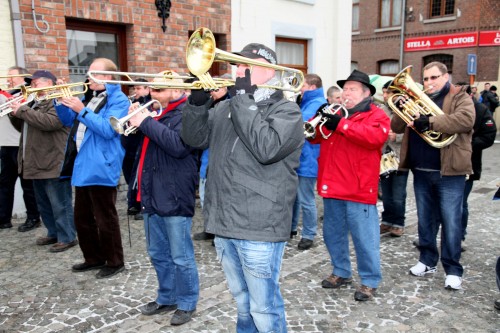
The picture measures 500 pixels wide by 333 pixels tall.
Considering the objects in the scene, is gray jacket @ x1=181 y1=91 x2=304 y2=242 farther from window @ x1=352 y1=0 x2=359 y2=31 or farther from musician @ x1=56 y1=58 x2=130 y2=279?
window @ x1=352 y1=0 x2=359 y2=31

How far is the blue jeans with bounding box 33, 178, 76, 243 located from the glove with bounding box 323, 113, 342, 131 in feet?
10.0

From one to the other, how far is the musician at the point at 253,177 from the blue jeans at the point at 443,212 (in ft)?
6.52

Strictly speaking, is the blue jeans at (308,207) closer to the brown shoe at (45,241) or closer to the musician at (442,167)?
the musician at (442,167)

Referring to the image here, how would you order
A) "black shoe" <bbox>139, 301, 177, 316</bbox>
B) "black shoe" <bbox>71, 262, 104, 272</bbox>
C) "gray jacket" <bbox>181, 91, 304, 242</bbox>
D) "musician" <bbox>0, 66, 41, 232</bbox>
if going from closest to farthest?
"gray jacket" <bbox>181, 91, 304, 242</bbox> → "black shoe" <bbox>139, 301, 177, 316</bbox> → "black shoe" <bbox>71, 262, 104, 272</bbox> → "musician" <bbox>0, 66, 41, 232</bbox>

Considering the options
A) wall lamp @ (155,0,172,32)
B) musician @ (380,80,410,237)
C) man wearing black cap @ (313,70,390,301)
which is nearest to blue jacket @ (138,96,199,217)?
man wearing black cap @ (313,70,390,301)

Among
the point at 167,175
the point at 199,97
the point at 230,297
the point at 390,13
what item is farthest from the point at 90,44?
the point at 390,13

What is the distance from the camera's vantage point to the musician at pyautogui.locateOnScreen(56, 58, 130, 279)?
3887 millimetres

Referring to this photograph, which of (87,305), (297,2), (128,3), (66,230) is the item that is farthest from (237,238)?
(297,2)

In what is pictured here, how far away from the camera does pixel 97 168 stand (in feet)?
13.0

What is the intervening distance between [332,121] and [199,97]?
1406 millimetres

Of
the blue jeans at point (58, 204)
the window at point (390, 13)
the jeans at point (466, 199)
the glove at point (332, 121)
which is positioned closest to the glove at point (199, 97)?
the glove at point (332, 121)

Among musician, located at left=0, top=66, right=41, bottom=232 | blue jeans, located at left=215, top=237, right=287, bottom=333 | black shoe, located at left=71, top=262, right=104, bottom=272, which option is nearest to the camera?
blue jeans, located at left=215, top=237, right=287, bottom=333

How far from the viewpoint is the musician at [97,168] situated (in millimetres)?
3887

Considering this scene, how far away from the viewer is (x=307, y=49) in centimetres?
983
